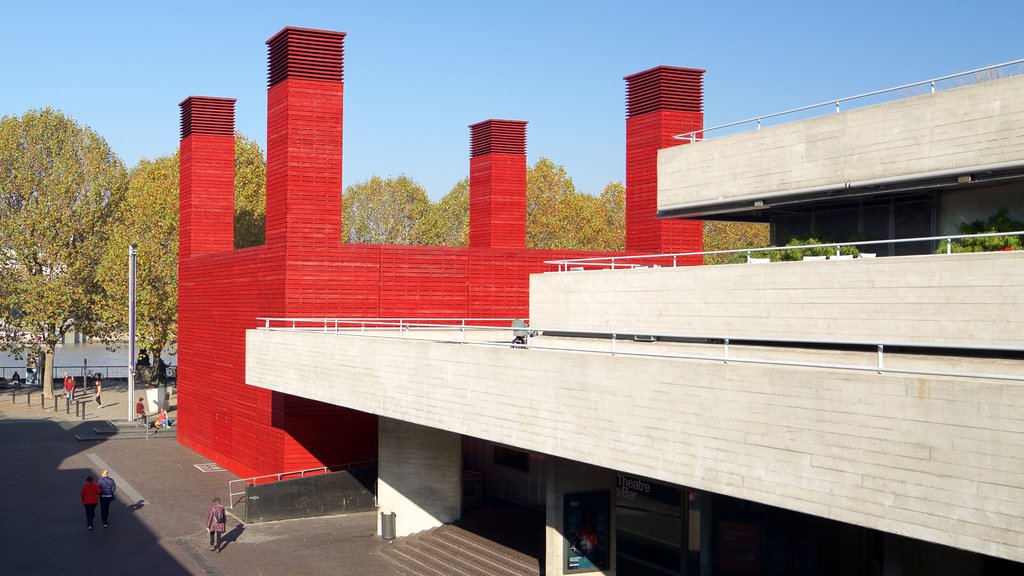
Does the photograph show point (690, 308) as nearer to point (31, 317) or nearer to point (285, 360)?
point (285, 360)

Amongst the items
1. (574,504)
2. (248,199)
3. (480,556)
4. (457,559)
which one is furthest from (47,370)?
(574,504)

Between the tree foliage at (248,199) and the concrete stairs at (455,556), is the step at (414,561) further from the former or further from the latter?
the tree foliage at (248,199)

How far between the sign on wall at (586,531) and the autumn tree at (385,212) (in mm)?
71919

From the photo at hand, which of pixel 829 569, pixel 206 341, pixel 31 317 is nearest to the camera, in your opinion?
pixel 829 569

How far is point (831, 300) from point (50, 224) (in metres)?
43.2

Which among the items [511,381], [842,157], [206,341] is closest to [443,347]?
[511,381]

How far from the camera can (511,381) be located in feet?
52.3

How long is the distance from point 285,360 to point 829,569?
13212 mm

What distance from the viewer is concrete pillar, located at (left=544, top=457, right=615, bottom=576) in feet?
57.7

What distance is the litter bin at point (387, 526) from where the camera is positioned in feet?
78.3

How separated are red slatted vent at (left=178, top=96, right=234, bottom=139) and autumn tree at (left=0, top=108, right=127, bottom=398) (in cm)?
1534

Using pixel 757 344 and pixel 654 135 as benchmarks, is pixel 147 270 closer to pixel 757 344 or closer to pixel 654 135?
pixel 654 135

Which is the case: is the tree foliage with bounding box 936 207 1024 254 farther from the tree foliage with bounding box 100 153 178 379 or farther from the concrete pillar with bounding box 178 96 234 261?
the tree foliage with bounding box 100 153 178 379

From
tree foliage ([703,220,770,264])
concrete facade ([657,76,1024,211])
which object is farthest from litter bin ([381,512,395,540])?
tree foliage ([703,220,770,264])
